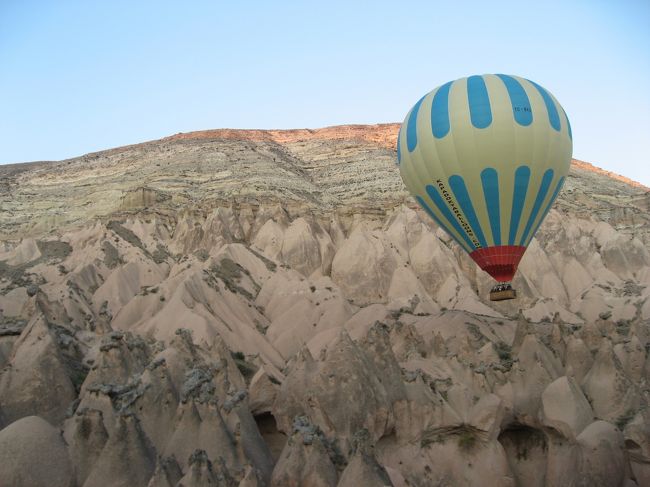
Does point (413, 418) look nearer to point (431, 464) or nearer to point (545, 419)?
point (431, 464)

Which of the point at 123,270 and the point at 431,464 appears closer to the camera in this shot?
the point at 431,464

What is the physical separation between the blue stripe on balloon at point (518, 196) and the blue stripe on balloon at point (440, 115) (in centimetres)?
342

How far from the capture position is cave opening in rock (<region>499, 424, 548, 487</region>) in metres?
24.5

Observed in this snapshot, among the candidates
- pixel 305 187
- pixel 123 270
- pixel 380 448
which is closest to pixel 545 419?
pixel 380 448

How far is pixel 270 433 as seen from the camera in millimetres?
26172

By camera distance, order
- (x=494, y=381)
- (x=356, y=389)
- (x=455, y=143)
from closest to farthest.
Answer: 1. (x=356, y=389)
2. (x=494, y=381)
3. (x=455, y=143)

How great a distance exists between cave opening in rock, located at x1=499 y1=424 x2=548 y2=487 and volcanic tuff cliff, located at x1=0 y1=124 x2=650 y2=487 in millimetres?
82

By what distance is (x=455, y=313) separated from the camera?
40188 mm

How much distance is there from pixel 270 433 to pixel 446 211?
40.7 feet

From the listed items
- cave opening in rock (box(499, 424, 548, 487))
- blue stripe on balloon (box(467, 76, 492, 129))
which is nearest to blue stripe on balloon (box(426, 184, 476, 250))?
blue stripe on balloon (box(467, 76, 492, 129))

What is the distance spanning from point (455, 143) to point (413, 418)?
1202cm

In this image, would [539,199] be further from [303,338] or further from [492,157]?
[303,338]

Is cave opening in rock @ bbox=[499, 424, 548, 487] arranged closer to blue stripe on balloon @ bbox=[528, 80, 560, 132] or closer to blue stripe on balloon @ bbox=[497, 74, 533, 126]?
blue stripe on balloon @ bbox=[497, 74, 533, 126]

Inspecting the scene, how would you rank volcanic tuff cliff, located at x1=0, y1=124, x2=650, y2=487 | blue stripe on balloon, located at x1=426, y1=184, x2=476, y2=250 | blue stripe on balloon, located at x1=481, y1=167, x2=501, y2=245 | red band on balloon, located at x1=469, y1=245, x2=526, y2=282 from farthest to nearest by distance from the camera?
blue stripe on balloon, located at x1=426, y1=184, x2=476, y2=250 → red band on balloon, located at x1=469, y1=245, x2=526, y2=282 → blue stripe on balloon, located at x1=481, y1=167, x2=501, y2=245 → volcanic tuff cliff, located at x1=0, y1=124, x2=650, y2=487
